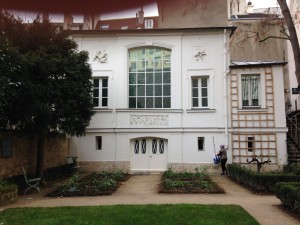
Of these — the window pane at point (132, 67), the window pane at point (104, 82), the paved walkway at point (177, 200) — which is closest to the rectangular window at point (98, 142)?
the window pane at point (104, 82)

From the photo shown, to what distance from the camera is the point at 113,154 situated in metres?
22.3

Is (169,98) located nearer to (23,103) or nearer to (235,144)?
(235,144)

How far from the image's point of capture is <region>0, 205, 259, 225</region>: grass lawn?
890 cm

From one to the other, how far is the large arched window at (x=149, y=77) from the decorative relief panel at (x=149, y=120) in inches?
32.2

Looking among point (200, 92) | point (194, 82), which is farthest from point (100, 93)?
point (200, 92)

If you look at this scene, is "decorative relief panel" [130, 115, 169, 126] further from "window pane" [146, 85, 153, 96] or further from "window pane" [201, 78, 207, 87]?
"window pane" [201, 78, 207, 87]

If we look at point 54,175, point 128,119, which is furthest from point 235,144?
point 54,175

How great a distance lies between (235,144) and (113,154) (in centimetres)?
799

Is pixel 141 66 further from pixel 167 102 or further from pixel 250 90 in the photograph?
pixel 250 90

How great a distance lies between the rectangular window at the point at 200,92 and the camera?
22562 millimetres

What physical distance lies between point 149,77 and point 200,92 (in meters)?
3.63

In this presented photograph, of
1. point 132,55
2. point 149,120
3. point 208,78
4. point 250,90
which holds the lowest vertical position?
point 149,120

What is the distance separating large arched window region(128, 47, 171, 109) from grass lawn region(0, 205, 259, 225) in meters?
12.4

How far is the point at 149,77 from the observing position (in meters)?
23.2
